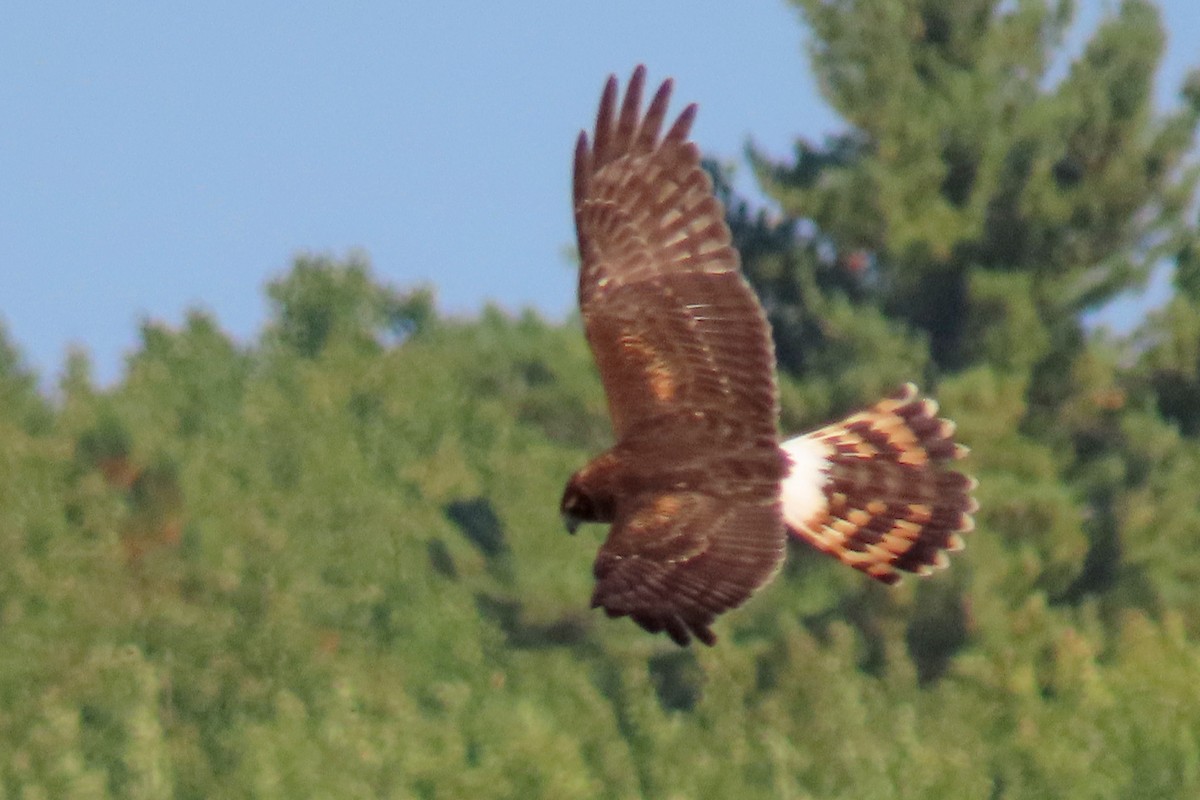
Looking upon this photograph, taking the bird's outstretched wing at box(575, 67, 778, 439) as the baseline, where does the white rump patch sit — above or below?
below

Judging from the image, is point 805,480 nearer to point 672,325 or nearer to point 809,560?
point 672,325

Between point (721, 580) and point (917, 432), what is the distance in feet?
6.55

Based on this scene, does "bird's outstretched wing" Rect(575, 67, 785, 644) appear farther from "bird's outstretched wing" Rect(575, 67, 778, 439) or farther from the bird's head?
the bird's head

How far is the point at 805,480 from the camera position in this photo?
517 inches

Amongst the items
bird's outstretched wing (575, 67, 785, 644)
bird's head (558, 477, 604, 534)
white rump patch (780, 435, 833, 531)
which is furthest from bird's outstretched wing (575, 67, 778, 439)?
white rump patch (780, 435, 833, 531)

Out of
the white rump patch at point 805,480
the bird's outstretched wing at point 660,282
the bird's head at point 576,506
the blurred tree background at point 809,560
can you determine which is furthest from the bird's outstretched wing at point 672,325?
the blurred tree background at point 809,560

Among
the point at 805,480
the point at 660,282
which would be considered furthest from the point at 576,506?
the point at 805,480

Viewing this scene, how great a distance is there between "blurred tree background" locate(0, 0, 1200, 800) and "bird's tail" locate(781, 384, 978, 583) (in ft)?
55.0

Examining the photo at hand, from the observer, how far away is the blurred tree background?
32406mm

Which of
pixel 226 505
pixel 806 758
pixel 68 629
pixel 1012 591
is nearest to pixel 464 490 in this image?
pixel 226 505

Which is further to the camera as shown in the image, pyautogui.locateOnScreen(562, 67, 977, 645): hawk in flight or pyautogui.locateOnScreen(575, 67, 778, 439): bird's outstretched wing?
pyautogui.locateOnScreen(575, 67, 778, 439): bird's outstretched wing

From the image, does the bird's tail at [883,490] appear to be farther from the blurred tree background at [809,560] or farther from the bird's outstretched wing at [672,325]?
the blurred tree background at [809,560]

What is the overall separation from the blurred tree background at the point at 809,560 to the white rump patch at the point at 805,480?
1697cm

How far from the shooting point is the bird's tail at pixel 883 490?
517 inches
